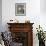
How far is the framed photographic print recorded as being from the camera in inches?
224

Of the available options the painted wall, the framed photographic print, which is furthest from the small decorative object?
the framed photographic print

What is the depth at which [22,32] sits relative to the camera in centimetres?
561

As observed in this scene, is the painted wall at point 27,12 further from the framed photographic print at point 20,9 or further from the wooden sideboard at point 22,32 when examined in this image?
the wooden sideboard at point 22,32

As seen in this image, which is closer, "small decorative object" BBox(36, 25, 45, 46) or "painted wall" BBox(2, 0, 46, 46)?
"small decorative object" BBox(36, 25, 45, 46)

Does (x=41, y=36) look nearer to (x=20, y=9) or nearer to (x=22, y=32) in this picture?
(x=22, y=32)

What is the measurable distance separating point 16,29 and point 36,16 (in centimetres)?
97

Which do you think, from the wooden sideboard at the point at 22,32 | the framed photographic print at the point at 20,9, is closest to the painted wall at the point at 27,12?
the framed photographic print at the point at 20,9

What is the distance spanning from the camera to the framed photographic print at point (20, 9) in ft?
18.7

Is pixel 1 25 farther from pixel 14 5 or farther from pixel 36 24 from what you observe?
pixel 36 24

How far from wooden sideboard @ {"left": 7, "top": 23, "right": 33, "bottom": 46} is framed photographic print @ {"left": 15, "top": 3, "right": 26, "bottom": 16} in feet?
1.56

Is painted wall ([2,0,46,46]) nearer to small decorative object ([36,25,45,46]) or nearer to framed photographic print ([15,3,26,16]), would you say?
→ framed photographic print ([15,3,26,16])

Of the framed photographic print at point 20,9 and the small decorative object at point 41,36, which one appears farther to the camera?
the framed photographic print at point 20,9

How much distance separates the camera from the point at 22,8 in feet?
18.7

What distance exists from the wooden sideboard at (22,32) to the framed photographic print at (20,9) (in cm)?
48
